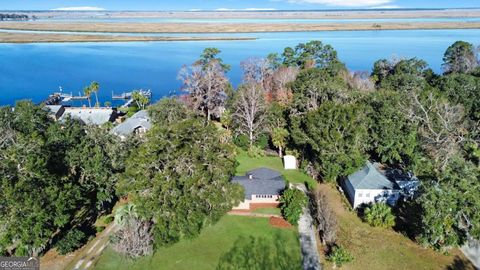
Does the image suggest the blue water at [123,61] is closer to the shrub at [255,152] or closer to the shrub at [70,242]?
the shrub at [255,152]

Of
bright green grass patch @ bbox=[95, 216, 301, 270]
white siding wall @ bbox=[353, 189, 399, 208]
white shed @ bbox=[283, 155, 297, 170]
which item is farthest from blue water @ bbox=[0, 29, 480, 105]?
bright green grass patch @ bbox=[95, 216, 301, 270]

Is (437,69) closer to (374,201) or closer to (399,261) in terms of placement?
(374,201)

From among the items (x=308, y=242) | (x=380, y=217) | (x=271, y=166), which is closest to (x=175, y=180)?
(x=308, y=242)

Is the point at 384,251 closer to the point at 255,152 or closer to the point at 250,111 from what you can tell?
the point at 255,152

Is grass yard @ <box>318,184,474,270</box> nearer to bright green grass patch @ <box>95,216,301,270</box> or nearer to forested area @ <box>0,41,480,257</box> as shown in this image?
forested area @ <box>0,41,480,257</box>

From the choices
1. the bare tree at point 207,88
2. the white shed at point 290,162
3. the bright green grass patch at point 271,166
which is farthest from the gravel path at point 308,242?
the bare tree at point 207,88

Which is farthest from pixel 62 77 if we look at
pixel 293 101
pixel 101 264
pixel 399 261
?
pixel 399 261

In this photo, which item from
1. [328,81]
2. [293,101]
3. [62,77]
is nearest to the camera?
[293,101]
